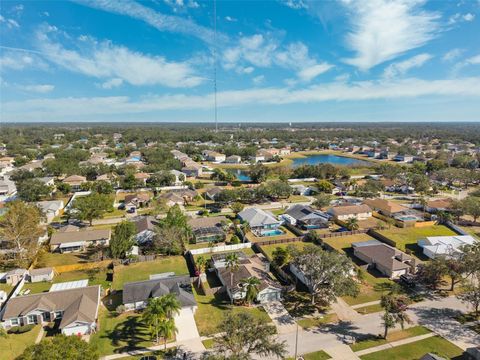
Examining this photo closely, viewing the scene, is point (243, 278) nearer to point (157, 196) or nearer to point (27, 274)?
point (27, 274)

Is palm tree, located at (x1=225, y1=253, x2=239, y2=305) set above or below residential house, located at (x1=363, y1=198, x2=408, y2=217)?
above

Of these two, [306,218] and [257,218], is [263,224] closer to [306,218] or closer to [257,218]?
[257,218]

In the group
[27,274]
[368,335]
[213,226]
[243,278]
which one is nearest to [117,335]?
[243,278]

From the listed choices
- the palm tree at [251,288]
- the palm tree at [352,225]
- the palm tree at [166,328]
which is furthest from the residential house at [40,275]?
the palm tree at [352,225]

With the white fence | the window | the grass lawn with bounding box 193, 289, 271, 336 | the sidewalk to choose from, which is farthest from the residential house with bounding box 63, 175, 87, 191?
the sidewalk

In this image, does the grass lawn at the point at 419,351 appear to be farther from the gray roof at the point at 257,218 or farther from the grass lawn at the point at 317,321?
the gray roof at the point at 257,218

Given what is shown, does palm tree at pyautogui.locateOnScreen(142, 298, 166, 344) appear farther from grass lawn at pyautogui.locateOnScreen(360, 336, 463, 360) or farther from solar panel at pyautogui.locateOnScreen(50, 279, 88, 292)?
grass lawn at pyautogui.locateOnScreen(360, 336, 463, 360)

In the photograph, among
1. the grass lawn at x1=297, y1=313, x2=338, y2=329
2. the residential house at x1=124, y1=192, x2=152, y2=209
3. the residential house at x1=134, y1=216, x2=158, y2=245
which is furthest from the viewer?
the residential house at x1=124, y1=192, x2=152, y2=209
